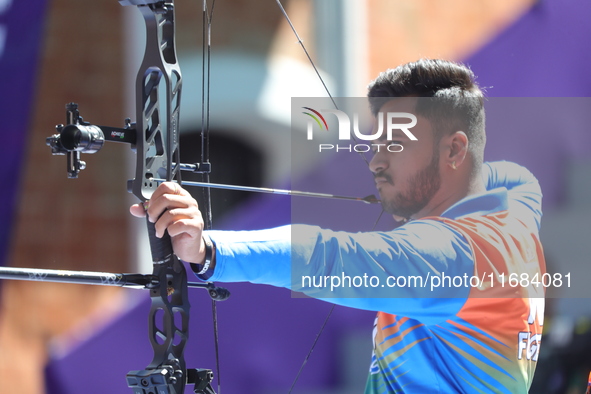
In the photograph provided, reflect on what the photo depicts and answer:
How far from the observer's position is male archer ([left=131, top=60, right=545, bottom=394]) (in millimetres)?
1546

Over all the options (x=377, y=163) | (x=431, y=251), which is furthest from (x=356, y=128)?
(x=431, y=251)

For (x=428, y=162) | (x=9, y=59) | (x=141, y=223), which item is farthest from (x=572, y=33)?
(x=9, y=59)

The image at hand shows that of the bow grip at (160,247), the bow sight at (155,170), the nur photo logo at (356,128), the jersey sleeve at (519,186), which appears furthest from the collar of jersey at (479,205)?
the bow grip at (160,247)

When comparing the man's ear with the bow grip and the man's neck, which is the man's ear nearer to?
the man's neck

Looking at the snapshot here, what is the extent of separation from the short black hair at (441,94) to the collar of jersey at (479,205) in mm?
135

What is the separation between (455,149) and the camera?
6.61 ft

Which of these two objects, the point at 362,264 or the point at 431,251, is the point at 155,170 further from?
the point at 431,251

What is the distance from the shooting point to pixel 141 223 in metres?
2.47

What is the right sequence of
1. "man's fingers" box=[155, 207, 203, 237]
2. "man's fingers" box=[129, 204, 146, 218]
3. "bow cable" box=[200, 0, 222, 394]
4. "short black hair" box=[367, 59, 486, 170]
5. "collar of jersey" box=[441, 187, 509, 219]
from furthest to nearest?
"bow cable" box=[200, 0, 222, 394] → "short black hair" box=[367, 59, 486, 170] → "collar of jersey" box=[441, 187, 509, 219] → "man's fingers" box=[129, 204, 146, 218] → "man's fingers" box=[155, 207, 203, 237]

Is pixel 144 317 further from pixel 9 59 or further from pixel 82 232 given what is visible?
pixel 9 59

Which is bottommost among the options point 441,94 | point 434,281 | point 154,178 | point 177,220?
point 434,281

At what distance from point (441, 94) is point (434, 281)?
26.0 inches

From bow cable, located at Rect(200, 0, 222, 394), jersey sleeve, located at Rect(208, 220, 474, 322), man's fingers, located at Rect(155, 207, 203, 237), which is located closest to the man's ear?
jersey sleeve, located at Rect(208, 220, 474, 322)

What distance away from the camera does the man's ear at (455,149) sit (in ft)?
6.54
